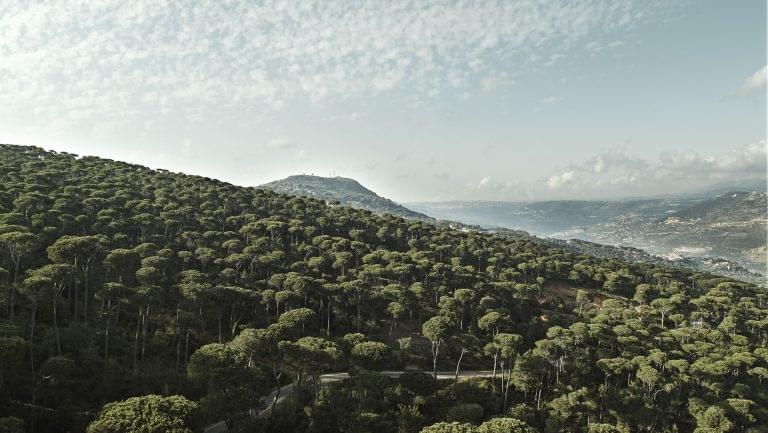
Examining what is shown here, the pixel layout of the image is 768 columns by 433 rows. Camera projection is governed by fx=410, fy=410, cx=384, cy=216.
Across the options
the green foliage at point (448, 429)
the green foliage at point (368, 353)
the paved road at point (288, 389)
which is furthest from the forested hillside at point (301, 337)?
the paved road at point (288, 389)

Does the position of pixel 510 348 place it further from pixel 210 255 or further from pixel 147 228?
pixel 147 228

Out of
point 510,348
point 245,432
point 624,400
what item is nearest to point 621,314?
point 624,400

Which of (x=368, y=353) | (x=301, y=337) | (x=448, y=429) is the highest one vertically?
(x=448, y=429)

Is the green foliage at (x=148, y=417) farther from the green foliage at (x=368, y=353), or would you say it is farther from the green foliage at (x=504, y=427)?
the green foliage at (x=368, y=353)

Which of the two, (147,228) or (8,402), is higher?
(147,228)

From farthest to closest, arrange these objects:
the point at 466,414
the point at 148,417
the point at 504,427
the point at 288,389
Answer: the point at 288,389
the point at 466,414
the point at 504,427
the point at 148,417

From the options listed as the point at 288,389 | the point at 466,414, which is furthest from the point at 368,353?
the point at 466,414

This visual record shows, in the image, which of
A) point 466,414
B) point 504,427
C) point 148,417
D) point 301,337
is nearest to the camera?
point 148,417

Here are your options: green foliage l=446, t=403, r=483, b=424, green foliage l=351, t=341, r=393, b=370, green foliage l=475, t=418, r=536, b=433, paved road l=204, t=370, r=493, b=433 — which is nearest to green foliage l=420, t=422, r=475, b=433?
green foliage l=475, t=418, r=536, b=433

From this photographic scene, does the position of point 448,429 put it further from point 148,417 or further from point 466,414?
point 148,417
